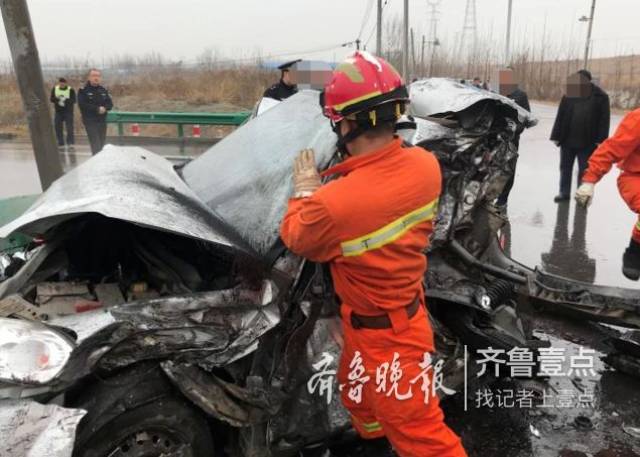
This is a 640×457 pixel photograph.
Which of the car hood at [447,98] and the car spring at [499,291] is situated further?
the car spring at [499,291]

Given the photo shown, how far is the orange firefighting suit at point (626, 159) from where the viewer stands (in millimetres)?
3582

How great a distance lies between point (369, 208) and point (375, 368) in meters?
0.61

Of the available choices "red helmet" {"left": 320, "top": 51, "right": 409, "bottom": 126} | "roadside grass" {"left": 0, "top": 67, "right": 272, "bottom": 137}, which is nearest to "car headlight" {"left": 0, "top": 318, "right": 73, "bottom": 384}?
"red helmet" {"left": 320, "top": 51, "right": 409, "bottom": 126}

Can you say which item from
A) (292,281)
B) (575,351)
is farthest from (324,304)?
(575,351)

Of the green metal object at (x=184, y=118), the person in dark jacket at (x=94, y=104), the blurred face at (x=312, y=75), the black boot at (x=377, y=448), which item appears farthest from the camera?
the green metal object at (x=184, y=118)

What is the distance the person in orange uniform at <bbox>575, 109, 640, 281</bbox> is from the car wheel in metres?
2.79

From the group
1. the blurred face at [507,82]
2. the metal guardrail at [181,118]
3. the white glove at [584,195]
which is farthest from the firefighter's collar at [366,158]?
the metal guardrail at [181,118]

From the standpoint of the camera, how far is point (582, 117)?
7398 mm

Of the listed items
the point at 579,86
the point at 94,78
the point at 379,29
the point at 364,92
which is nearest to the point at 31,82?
the point at 364,92

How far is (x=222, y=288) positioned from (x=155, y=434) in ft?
2.03

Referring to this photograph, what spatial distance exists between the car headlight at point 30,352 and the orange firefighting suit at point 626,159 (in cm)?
328

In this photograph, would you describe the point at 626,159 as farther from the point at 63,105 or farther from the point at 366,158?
the point at 63,105

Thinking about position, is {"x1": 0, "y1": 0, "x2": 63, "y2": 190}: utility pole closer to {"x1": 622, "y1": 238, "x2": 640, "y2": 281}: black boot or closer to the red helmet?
the red helmet

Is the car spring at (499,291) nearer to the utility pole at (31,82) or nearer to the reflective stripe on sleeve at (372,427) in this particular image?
the reflective stripe on sleeve at (372,427)
